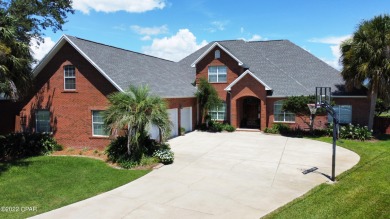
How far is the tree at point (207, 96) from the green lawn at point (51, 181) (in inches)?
521

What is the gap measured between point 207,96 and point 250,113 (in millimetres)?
4961

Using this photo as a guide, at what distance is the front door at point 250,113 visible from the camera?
29500mm

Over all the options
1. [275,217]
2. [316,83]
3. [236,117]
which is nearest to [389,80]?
[316,83]

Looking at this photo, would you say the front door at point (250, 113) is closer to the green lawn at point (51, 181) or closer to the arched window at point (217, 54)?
the arched window at point (217, 54)

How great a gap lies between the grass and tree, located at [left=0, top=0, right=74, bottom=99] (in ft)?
47.1

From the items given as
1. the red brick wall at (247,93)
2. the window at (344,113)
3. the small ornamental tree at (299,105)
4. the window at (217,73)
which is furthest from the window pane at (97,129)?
the window at (344,113)

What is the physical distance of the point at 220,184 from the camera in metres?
12.2

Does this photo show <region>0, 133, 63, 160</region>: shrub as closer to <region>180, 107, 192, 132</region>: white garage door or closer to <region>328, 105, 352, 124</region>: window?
<region>180, 107, 192, 132</region>: white garage door

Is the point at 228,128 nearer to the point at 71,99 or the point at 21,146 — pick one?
the point at 71,99

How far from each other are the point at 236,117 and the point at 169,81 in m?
6.84

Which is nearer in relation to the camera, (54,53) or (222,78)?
(54,53)

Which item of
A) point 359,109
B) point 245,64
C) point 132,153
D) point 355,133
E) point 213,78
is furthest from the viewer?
point 213,78

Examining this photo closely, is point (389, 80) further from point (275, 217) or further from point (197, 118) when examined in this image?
point (275, 217)

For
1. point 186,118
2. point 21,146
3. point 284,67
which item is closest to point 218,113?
point 186,118
